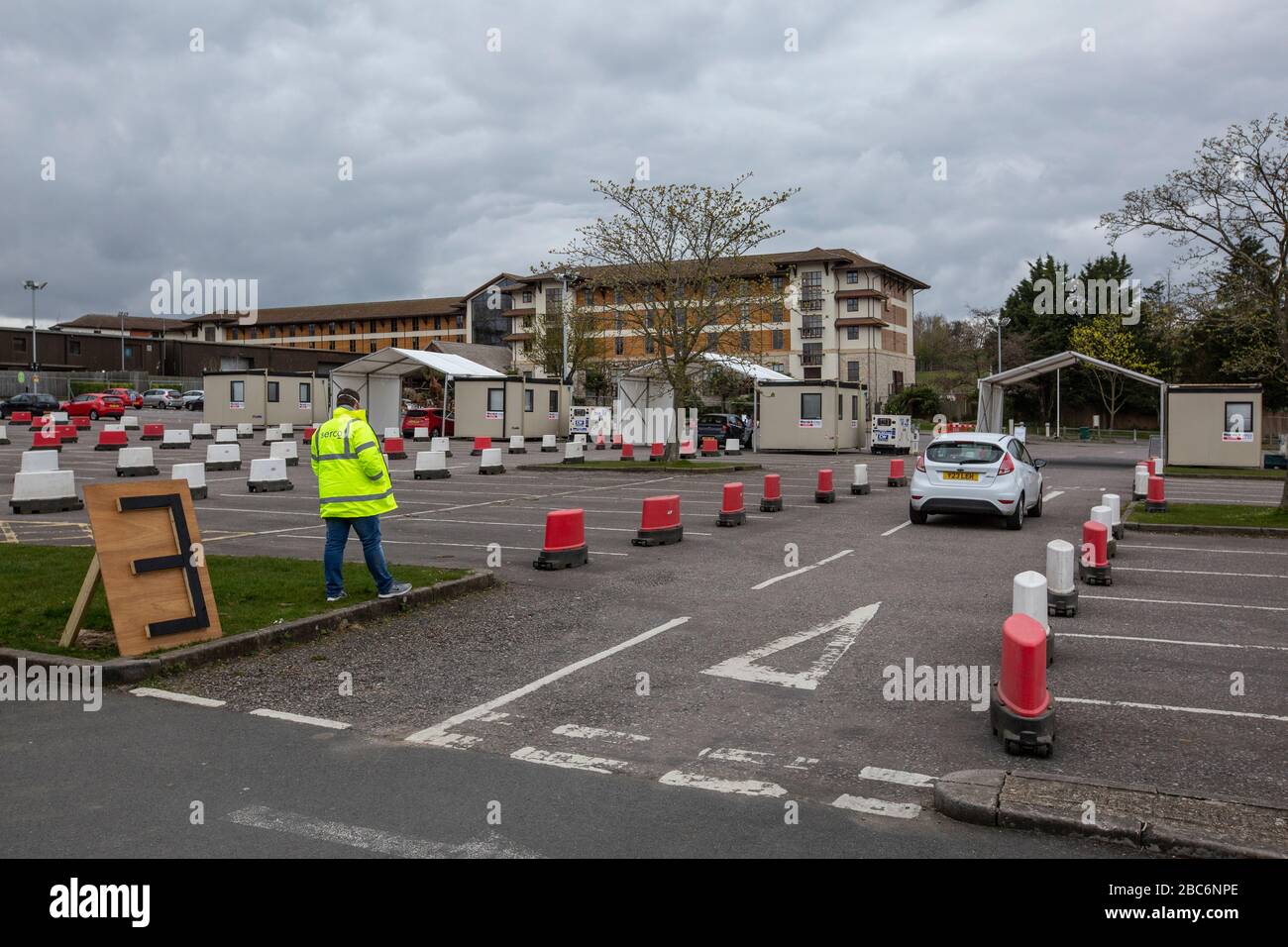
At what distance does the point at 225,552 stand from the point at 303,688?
642 centimetres

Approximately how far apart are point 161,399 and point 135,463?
4943cm

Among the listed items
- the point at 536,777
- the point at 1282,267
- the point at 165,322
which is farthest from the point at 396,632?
the point at 165,322

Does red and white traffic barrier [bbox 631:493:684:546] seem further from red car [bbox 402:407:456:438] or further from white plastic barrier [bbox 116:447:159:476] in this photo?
red car [bbox 402:407:456:438]

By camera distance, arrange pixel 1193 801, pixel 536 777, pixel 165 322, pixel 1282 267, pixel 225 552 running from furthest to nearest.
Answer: pixel 165 322, pixel 1282 267, pixel 225 552, pixel 536 777, pixel 1193 801

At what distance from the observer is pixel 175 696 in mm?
6742

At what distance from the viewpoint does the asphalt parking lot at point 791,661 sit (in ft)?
18.5

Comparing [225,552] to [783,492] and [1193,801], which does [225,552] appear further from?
[783,492]

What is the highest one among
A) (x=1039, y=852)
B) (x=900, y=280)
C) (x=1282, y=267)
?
(x=900, y=280)

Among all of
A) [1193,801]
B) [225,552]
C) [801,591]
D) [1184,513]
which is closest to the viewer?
[1193,801]

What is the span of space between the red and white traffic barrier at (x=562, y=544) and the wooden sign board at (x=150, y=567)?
4.49 meters

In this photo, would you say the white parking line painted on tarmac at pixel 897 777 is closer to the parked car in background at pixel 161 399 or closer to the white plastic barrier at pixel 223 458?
the white plastic barrier at pixel 223 458

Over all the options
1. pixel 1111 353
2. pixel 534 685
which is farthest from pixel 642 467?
pixel 1111 353

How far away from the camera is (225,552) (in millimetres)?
12695

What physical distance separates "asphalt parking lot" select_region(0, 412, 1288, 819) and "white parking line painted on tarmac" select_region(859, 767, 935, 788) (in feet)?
0.05
